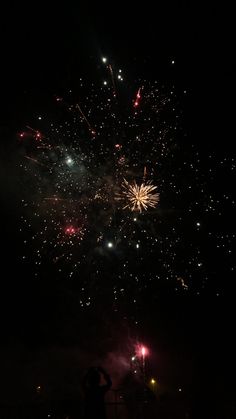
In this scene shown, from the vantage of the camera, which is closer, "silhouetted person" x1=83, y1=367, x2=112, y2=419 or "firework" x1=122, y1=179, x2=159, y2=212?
"silhouetted person" x1=83, y1=367, x2=112, y2=419

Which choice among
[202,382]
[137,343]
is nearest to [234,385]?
[202,382]

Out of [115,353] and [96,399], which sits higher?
[115,353]

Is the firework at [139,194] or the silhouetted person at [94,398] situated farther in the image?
the firework at [139,194]

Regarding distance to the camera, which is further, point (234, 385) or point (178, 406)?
point (234, 385)

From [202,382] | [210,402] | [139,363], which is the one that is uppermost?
[139,363]

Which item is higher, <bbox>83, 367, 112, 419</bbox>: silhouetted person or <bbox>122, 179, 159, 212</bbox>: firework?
<bbox>122, 179, 159, 212</bbox>: firework

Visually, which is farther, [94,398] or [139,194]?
[139,194]

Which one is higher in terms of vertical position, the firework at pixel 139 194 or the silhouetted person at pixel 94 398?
the firework at pixel 139 194

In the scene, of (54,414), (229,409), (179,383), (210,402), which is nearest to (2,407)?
(54,414)

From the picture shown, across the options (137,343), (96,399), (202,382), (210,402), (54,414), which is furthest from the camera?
(137,343)

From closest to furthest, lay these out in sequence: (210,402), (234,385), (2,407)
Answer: (2,407) < (210,402) < (234,385)

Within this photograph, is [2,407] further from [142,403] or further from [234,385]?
[234,385]
